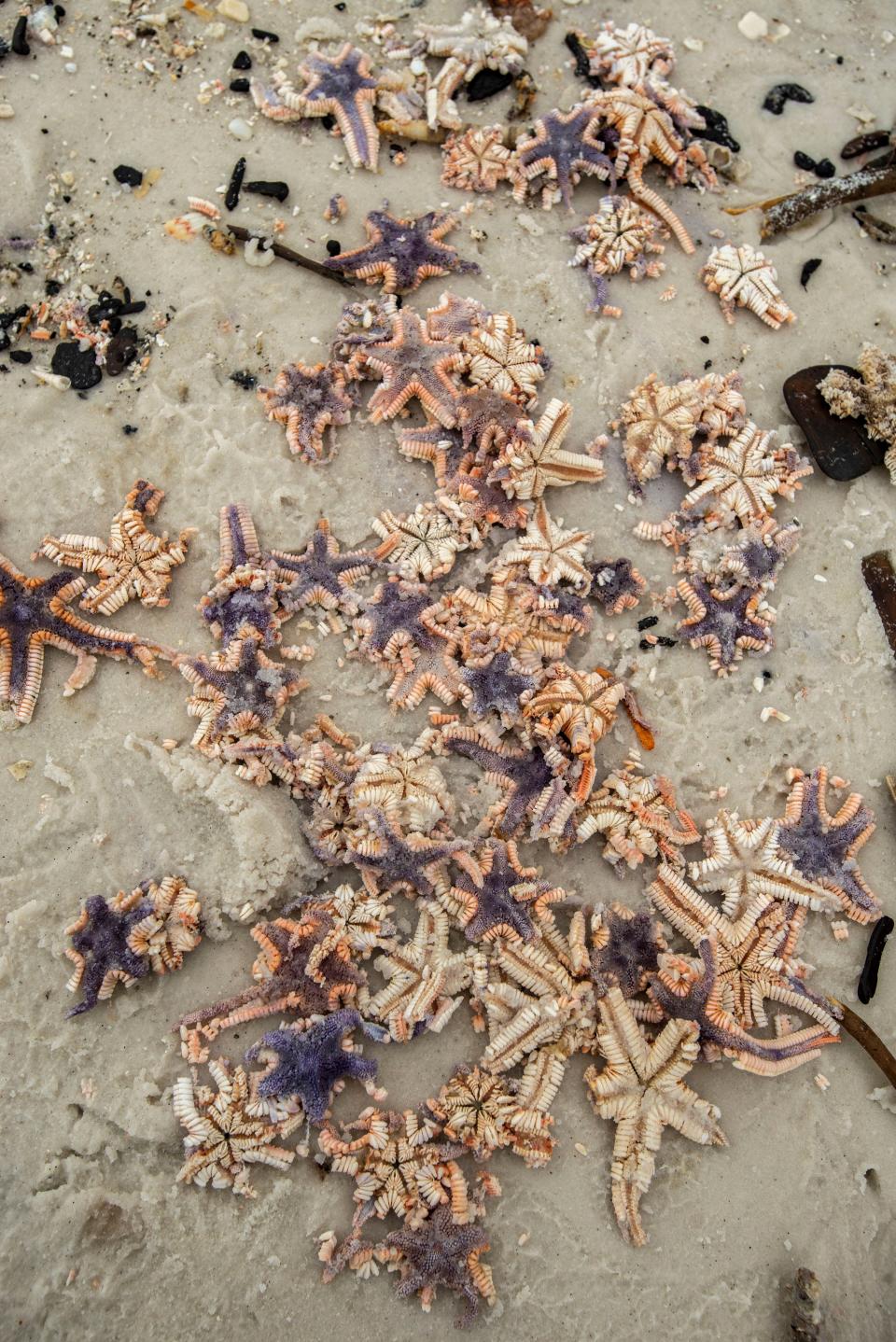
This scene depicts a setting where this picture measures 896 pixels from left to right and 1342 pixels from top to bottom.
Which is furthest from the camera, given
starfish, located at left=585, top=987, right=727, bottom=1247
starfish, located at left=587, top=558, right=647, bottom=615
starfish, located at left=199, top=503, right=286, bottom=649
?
starfish, located at left=587, top=558, right=647, bottom=615

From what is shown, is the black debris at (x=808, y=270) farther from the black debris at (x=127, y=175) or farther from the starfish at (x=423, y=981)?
the starfish at (x=423, y=981)

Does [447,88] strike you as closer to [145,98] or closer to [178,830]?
[145,98]

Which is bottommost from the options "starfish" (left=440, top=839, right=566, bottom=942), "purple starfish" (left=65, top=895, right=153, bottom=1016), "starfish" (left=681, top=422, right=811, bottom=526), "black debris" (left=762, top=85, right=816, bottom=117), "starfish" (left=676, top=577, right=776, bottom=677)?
"purple starfish" (left=65, top=895, right=153, bottom=1016)

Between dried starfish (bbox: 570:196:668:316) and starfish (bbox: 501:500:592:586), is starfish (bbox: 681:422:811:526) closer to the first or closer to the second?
starfish (bbox: 501:500:592:586)

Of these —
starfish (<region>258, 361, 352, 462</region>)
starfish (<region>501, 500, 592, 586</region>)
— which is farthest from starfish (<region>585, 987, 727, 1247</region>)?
starfish (<region>258, 361, 352, 462</region>)

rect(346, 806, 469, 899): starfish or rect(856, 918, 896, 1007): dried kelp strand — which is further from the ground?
rect(346, 806, 469, 899): starfish

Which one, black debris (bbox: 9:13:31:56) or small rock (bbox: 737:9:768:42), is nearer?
black debris (bbox: 9:13:31:56)

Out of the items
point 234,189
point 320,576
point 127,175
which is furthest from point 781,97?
point 320,576

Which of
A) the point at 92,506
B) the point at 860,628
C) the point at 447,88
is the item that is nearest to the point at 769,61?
the point at 447,88
